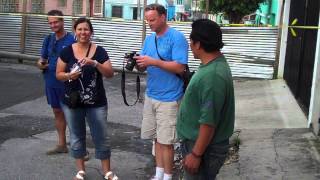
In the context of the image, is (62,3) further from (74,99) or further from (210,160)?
(210,160)

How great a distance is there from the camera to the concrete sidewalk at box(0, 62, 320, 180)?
5.47 meters

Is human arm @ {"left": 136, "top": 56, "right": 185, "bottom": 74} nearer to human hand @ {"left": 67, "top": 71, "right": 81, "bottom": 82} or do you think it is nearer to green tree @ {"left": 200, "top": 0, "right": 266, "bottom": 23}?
human hand @ {"left": 67, "top": 71, "right": 81, "bottom": 82}

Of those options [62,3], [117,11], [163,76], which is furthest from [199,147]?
[117,11]

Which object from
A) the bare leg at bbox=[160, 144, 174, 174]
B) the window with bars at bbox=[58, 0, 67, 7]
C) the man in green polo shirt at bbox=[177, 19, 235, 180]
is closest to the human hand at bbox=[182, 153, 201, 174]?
the man in green polo shirt at bbox=[177, 19, 235, 180]

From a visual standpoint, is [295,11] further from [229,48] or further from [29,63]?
[29,63]

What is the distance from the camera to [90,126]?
5254 mm

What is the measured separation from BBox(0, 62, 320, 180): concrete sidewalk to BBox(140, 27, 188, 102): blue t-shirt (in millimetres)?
1058

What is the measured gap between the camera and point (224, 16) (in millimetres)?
20109

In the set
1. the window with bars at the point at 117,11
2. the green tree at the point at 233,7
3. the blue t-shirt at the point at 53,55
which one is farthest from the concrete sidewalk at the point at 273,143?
the window with bars at the point at 117,11

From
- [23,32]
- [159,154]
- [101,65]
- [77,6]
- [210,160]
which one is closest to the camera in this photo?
[210,160]

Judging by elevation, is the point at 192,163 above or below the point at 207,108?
below

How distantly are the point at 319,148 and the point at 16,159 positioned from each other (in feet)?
11.3

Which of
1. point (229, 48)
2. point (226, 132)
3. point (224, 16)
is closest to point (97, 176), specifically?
point (226, 132)

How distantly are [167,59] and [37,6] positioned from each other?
39.3 feet
